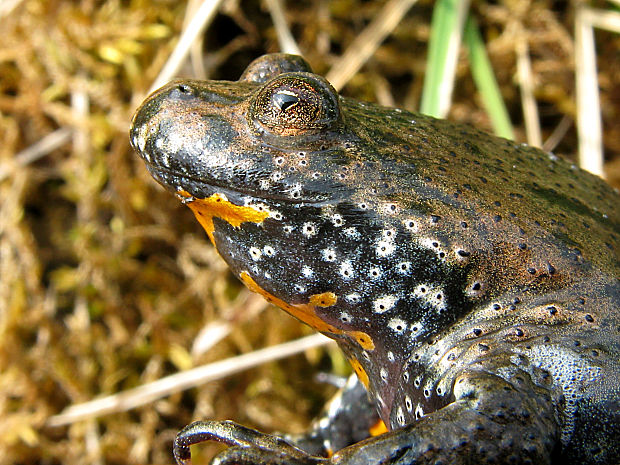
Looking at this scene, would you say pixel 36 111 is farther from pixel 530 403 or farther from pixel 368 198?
pixel 530 403

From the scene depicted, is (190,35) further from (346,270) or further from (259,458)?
(259,458)

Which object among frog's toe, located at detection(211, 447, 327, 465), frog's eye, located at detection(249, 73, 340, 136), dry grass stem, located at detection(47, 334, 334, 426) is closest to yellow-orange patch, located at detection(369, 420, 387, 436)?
frog's toe, located at detection(211, 447, 327, 465)

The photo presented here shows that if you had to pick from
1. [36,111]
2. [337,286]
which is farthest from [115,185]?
[337,286]

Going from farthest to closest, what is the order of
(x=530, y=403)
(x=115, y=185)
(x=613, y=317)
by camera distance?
(x=115, y=185) → (x=613, y=317) → (x=530, y=403)

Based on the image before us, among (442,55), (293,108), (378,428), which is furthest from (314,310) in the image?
(442,55)

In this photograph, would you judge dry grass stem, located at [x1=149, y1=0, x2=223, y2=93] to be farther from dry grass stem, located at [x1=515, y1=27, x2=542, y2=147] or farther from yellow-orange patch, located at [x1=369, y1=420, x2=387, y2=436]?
yellow-orange patch, located at [x1=369, y1=420, x2=387, y2=436]

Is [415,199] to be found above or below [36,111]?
above
